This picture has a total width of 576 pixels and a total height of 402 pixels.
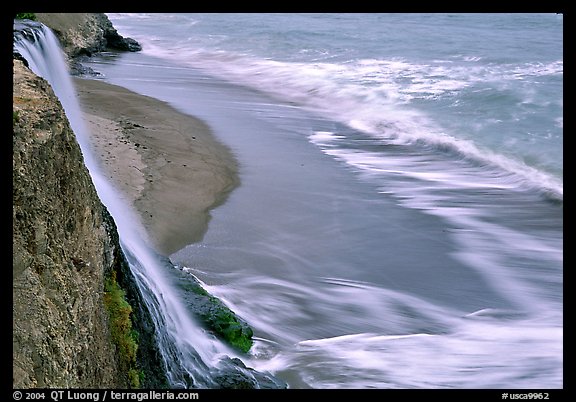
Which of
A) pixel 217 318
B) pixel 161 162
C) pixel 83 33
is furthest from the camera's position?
pixel 83 33

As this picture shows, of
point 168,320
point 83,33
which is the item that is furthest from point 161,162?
point 83,33

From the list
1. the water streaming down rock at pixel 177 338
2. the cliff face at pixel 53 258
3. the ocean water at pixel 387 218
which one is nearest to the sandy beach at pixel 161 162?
the ocean water at pixel 387 218

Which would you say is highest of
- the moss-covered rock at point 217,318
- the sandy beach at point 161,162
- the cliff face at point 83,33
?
the cliff face at point 83,33

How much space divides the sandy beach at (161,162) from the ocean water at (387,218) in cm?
28

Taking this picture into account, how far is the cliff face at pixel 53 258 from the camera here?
2457 millimetres

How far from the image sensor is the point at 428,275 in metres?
6.80

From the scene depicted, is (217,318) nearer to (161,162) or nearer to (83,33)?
(161,162)

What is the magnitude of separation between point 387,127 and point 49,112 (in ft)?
34.9

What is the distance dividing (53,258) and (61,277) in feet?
0.30

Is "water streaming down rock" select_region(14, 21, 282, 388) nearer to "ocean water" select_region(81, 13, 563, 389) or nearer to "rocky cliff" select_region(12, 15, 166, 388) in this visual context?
"rocky cliff" select_region(12, 15, 166, 388)

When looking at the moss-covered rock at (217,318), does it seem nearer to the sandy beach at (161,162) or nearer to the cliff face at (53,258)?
the sandy beach at (161,162)

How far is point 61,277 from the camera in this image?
272 cm

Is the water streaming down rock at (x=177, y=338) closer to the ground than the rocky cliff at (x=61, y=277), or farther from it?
closer to the ground

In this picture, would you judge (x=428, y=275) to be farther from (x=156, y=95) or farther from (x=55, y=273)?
(x=156, y=95)
